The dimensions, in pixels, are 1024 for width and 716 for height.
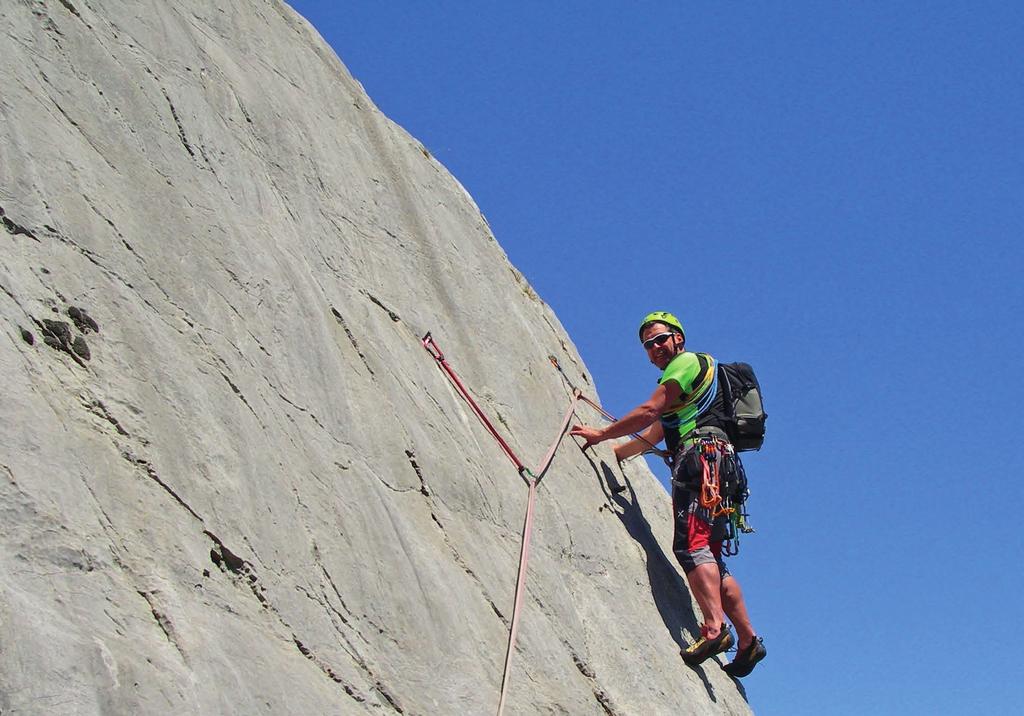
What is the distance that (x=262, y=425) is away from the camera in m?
6.23

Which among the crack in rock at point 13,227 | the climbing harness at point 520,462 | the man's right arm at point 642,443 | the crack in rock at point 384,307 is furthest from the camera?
the man's right arm at point 642,443

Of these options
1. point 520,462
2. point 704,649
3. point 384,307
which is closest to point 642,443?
point 520,462

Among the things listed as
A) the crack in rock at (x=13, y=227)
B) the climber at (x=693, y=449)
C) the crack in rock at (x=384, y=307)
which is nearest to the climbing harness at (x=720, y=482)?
the climber at (x=693, y=449)

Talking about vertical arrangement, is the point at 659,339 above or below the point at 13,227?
above

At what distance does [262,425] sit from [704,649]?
3.76 meters

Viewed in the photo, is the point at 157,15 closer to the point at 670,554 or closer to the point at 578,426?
the point at 578,426

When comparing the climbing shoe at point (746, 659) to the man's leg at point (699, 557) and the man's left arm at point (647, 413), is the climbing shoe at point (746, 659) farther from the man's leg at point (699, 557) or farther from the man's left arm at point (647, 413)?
the man's left arm at point (647, 413)

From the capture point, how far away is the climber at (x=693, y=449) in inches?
348

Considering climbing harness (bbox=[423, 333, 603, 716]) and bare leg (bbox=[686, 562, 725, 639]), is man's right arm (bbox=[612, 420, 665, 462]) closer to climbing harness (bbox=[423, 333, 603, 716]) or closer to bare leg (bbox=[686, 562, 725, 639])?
climbing harness (bbox=[423, 333, 603, 716])

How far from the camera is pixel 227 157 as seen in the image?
7539 mm

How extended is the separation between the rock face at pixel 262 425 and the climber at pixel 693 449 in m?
0.24

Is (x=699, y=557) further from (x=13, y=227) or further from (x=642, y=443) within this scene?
(x=13, y=227)

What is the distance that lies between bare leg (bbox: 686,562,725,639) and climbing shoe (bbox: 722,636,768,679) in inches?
15.4

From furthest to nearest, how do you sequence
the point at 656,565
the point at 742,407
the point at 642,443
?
the point at 642,443 → the point at 742,407 → the point at 656,565
